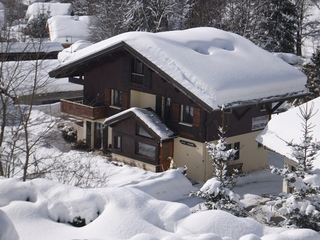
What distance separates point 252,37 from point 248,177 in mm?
25596

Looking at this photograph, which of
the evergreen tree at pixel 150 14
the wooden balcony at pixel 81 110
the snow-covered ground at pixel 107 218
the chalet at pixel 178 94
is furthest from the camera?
the evergreen tree at pixel 150 14

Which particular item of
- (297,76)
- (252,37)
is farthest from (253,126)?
(252,37)

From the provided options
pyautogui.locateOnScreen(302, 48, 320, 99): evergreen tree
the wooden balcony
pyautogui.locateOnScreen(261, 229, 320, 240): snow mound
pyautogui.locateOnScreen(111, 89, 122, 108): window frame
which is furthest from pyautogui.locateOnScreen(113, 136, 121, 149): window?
pyautogui.locateOnScreen(261, 229, 320, 240): snow mound

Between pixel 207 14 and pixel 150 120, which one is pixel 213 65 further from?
pixel 207 14

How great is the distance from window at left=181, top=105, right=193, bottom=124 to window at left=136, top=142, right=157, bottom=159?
2297mm

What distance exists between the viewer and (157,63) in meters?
24.0

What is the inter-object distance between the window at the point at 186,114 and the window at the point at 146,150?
230 centimetres

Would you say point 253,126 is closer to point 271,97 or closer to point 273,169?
point 271,97

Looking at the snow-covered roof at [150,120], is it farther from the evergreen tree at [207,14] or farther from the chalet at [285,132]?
the evergreen tree at [207,14]

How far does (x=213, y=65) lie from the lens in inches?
976

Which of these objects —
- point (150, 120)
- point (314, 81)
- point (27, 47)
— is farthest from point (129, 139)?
point (314, 81)

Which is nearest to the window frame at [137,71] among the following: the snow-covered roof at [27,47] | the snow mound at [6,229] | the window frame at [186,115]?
the window frame at [186,115]

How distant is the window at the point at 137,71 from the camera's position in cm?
2661

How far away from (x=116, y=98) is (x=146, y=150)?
4676 mm
